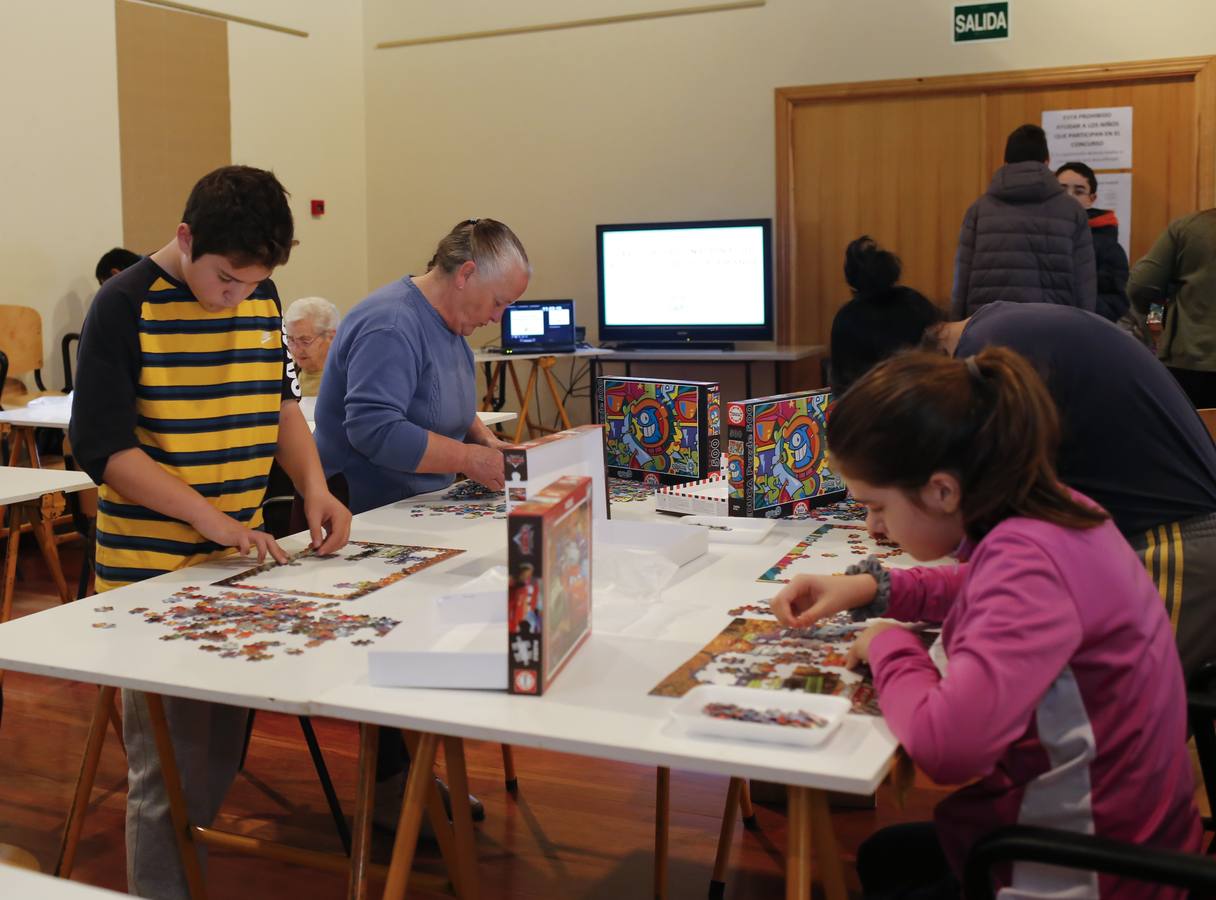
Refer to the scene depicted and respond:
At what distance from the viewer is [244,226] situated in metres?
2.12

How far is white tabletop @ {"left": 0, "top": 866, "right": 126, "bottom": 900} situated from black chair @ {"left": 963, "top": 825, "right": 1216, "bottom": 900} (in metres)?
0.94

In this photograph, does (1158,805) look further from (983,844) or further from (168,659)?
(168,659)

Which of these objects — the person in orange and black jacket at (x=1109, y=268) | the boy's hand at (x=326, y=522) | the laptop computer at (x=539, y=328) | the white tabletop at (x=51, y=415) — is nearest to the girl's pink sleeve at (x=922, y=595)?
the boy's hand at (x=326, y=522)

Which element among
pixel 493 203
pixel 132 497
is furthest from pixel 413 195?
pixel 132 497

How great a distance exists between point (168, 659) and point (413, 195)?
745 cm

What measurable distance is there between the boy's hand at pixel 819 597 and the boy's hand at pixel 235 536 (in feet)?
3.22

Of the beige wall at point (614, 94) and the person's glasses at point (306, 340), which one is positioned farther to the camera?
the beige wall at point (614, 94)

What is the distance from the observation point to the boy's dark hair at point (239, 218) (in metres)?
2.12

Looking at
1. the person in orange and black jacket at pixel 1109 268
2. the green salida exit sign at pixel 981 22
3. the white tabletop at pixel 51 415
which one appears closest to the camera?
the white tabletop at pixel 51 415

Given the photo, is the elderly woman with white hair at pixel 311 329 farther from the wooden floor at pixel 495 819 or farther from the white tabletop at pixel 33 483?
the wooden floor at pixel 495 819

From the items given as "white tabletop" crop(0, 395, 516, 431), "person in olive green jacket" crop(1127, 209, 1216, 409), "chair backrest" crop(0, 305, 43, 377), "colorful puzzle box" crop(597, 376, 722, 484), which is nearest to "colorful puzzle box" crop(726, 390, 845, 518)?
"colorful puzzle box" crop(597, 376, 722, 484)

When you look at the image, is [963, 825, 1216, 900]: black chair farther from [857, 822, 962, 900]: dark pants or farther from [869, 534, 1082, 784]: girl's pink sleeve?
[857, 822, 962, 900]: dark pants

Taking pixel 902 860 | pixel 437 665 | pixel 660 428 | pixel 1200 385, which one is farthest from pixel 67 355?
pixel 902 860

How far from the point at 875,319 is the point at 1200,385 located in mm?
3797
